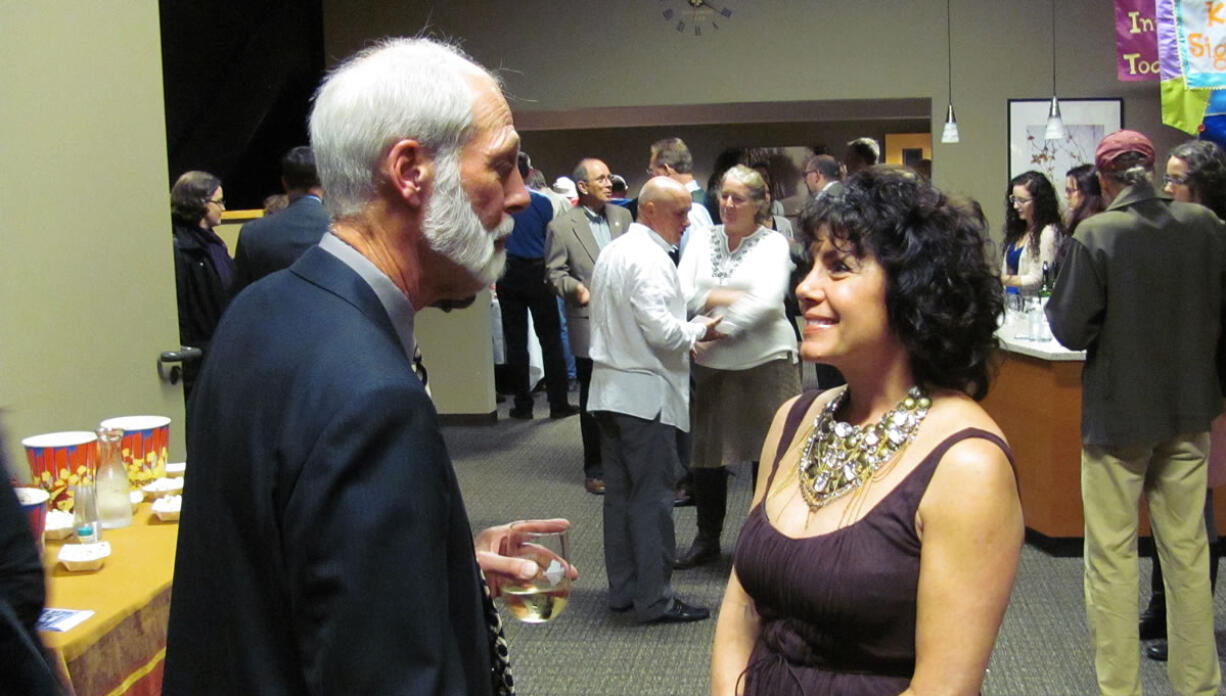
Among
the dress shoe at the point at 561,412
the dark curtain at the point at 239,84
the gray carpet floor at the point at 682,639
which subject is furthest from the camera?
the dark curtain at the point at 239,84

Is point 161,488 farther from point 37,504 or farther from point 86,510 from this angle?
point 37,504

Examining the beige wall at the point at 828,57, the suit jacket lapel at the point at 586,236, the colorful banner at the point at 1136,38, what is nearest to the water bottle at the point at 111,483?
the suit jacket lapel at the point at 586,236

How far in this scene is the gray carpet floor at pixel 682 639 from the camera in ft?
11.3

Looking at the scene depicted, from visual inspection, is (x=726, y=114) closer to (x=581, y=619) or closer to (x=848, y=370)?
A: (x=581, y=619)

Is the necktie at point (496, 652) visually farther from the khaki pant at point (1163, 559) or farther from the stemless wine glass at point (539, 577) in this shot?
the khaki pant at point (1163, 559)

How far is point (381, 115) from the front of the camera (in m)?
1.10

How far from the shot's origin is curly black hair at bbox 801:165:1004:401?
1.66m

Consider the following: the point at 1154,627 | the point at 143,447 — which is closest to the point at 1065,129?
the point at 1154,627

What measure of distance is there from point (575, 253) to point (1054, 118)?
13.8 ft

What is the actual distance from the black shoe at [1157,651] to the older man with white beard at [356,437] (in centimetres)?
305

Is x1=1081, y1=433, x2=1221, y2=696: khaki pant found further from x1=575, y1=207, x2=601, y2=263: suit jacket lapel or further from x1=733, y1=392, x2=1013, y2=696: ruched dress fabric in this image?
x1=575, y1=207, x2=601, y2=263: suit jacket lapel

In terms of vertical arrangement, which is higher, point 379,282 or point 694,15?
point 694,15

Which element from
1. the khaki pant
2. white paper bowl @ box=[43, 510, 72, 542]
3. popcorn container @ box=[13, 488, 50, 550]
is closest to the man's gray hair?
popcorn container @ box=[13, 488, 50, 550]

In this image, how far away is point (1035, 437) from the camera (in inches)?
180
